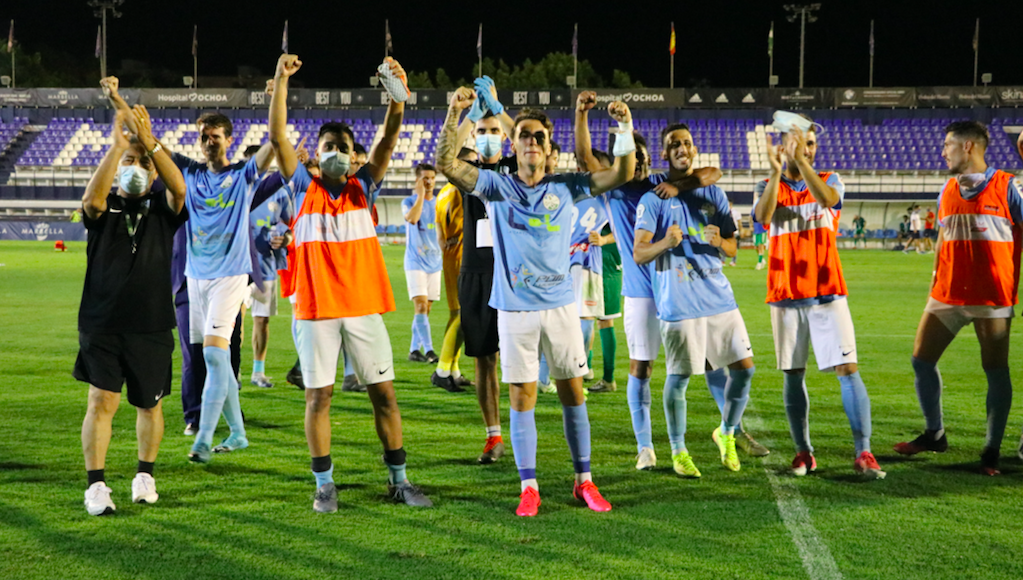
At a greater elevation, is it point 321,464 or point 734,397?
point 734,397

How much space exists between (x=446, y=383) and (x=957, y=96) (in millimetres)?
46842

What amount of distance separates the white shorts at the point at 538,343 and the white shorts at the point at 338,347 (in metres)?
0.71

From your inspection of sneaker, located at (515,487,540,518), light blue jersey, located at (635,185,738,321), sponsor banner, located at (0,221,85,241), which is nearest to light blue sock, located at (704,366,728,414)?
light blue jersey, located at (635,185,738,321)

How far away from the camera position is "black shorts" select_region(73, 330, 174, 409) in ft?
16.6

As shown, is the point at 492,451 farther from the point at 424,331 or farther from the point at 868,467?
the point at 424,331

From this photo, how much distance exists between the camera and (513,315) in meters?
5.18

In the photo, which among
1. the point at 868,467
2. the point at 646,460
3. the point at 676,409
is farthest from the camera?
the point at 646,460

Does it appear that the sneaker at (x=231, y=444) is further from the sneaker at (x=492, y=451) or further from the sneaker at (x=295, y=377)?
the sneaker at (x=295, y=377)

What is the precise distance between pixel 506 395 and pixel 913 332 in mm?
7373

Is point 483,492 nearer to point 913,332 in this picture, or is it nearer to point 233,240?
point 233,240

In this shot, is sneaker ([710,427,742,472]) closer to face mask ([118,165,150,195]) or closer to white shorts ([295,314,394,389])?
white shorts ([295,314,394,389])

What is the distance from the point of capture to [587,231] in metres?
8.93

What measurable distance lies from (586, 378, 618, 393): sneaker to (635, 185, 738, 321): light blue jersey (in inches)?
122

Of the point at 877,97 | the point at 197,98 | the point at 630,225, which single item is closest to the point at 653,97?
the point at 877,97
